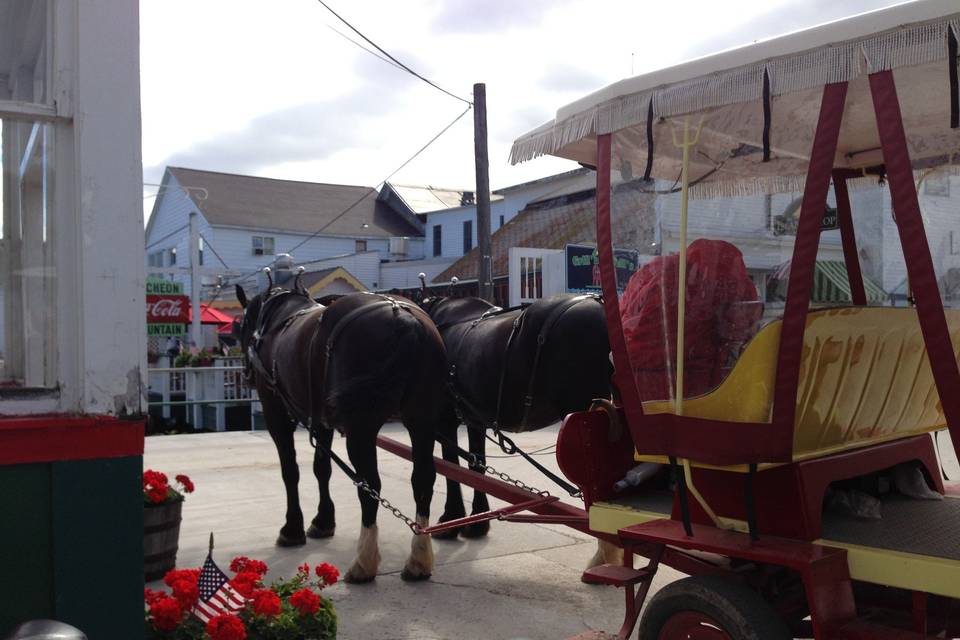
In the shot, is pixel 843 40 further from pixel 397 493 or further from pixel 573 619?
pixel 397 493

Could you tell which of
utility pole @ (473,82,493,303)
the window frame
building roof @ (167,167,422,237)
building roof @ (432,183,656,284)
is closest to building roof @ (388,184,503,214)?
building roof @ (167,167,422,237)

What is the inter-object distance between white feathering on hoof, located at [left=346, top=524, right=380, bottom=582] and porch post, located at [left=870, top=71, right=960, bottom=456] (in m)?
3.68

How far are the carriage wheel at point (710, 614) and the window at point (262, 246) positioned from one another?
32231 millimetres

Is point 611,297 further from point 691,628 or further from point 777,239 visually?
point 691,628

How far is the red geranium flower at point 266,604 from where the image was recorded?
3.20 metres

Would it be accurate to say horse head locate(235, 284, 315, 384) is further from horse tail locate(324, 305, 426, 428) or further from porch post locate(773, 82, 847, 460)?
porch post locate(773, 82, 847, 460)

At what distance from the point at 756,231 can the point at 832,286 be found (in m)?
0.58

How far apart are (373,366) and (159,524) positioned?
1701 millimetres

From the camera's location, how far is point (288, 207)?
36.7m

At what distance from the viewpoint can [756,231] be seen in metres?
3.62

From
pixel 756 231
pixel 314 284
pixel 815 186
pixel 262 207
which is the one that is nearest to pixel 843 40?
pixel 815 186

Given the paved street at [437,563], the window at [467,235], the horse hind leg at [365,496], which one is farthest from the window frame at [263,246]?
the horse hind leg at [365,496]

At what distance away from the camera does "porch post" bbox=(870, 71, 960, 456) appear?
8.93ft

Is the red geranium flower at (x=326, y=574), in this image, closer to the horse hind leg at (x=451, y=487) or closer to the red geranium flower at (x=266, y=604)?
the red geranium flower at (x=266, y=604)
